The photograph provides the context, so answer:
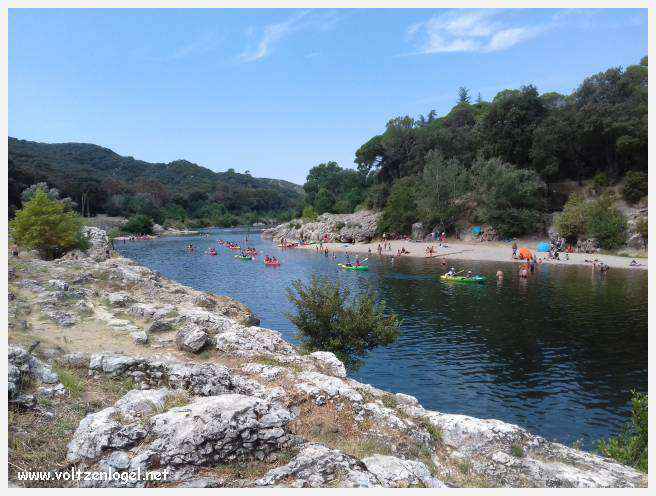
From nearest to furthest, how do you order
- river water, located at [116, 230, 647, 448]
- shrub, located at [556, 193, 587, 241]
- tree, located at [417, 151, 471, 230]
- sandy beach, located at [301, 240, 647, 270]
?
river water, located at [116, 230, 647, 448] → sandy beach, located at [301, 240, 647, 270] → shrub, located at [556, 193, 587, 241] → tree, located at [417, 151, 471, 230]

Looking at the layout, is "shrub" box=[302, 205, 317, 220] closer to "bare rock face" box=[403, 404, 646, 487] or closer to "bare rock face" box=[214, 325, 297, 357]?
"bare rock face" box=[214, 325, 297, 357]

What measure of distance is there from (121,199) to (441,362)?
14614 centimetres

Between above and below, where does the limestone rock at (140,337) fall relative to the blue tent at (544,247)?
below

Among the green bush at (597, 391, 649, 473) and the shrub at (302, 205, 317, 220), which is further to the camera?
the shrub at (302, 205, 317, 220)

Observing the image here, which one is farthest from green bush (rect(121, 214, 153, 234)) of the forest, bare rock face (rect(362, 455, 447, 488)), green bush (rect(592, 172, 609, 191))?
bare rock face (rect(362, 455, 447, 488))

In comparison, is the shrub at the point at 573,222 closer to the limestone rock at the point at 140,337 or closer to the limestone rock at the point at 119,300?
the limestone rock at the point at 119,300

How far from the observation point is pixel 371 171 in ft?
410

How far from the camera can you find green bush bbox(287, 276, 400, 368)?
1914cm

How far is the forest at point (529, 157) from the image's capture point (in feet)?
225

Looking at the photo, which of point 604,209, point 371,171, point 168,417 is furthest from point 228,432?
point 371,171

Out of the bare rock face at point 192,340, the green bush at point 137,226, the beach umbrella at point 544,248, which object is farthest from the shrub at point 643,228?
the green bush at point 137,226

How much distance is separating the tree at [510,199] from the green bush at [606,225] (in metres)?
9.68

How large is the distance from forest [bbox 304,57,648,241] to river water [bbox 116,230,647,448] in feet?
78.5

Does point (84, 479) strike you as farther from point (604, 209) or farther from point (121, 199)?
point (121, 199)
